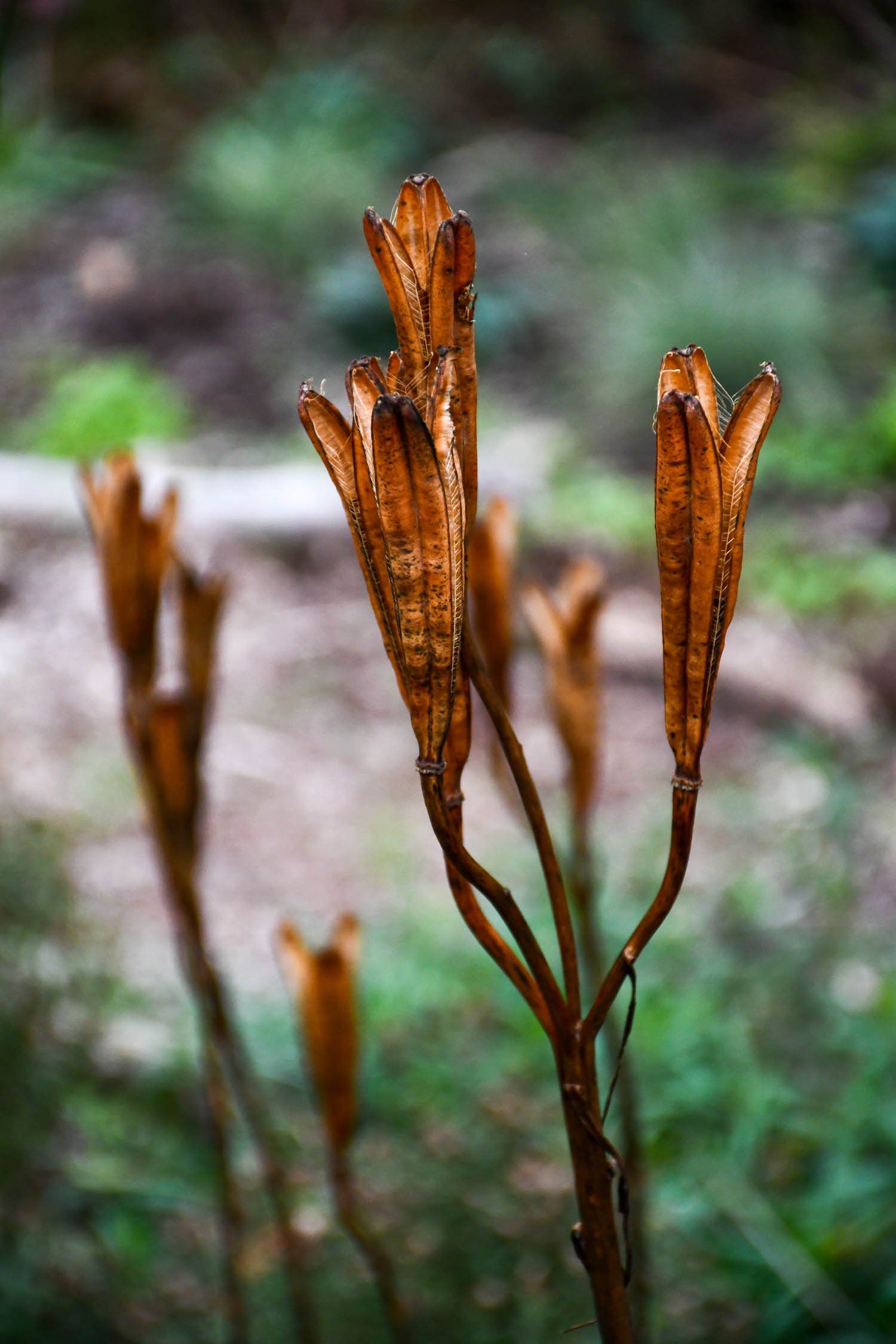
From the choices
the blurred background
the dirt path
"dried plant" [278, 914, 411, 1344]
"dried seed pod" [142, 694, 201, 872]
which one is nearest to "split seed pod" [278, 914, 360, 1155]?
"dried plant" [278, 914, 411, 1344]

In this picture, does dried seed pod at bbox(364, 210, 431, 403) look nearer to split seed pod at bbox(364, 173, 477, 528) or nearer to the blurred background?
split seed pod at bbox(364, 173, 477, 528)

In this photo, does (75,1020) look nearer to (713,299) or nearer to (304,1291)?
(304,1291)

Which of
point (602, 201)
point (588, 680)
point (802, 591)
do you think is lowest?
point (588, 680)

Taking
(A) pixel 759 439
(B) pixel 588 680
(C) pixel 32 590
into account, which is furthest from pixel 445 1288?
(C) pixel 32 590

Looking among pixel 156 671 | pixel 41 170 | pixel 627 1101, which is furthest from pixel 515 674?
pixel 41 170

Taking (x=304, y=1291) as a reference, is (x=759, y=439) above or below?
above

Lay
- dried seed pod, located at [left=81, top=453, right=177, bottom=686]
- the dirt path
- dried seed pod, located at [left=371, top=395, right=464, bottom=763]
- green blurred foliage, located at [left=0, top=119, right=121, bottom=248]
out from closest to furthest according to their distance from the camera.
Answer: dried seed pod, located at [left=371, top=395, right=464, bottom=763], dried seed pod, located at [left=81, top=453, right=177, bottom=686], the dirt path, green blurred foliage, located at [left=0, top=119, right=121, bottom=248]
